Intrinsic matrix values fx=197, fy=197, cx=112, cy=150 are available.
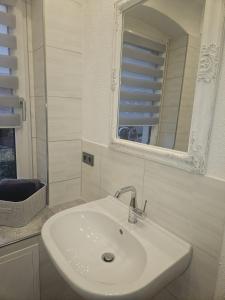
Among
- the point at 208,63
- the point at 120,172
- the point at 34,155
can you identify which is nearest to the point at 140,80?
the point at 208,63

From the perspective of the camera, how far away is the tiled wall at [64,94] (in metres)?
1.21

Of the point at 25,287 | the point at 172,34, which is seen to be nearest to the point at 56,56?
the point at 172,34

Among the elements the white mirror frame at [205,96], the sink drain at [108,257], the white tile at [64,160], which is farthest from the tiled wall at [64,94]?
the white mirror frame at [205,96]

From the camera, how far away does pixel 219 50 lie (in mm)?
645

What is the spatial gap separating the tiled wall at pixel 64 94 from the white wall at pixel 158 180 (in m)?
0.06

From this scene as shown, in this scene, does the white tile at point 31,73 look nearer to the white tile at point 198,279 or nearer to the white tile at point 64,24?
the white tile at point 64,24

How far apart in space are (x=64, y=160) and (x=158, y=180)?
0.73 meters

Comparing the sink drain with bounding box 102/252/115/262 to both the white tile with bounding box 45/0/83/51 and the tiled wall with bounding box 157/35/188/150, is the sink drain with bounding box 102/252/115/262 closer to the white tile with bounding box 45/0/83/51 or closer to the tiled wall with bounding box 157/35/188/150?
the tiled wall with bounding box 157/35/188/150

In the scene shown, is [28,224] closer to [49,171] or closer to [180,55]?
[49,171]

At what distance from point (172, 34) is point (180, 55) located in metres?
0.11

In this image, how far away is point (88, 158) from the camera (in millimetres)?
1379

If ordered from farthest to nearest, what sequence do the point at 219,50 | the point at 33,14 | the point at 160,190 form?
the point at 33,14, the point at 160,190, the point at 219,50

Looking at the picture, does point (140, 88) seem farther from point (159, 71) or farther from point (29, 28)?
point (29, 28)

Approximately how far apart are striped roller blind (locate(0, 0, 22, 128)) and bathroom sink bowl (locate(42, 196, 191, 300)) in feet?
2.58
